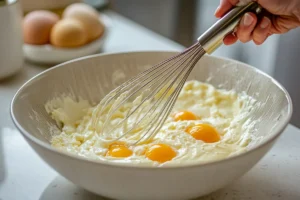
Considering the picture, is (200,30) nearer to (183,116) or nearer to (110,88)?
(110,88)

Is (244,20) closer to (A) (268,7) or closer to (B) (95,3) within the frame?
(A) (268,7)

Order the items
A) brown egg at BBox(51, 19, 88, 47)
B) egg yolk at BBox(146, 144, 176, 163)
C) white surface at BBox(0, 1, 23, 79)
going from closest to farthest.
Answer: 1. egg yolk at BBox(146, 144, 176, 163)
2. white surface at BBox(0, 1, 23, 79)
3. brown egg at BBox(51, 19, 88, 47)

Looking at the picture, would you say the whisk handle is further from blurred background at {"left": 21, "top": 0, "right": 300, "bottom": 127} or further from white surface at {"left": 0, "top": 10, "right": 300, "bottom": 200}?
blurred background at {"left": 21, "top": 0, "right": 300, "bottom": 127}

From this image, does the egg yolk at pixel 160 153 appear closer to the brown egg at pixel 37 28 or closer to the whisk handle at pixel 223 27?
the whisk handle at pixel 223 27

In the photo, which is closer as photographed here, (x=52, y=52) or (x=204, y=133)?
(x=204, y=133)

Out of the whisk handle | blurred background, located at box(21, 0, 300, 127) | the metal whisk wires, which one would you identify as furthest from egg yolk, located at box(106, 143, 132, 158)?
blurred background, located at box(21, 0, 300, 127)

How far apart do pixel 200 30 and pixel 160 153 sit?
1422mm

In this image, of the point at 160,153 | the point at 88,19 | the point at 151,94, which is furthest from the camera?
the point at 88,19

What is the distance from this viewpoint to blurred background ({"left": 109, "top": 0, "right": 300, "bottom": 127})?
1.83 metres

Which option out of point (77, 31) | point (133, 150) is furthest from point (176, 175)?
point (77, 31)

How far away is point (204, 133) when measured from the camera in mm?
936

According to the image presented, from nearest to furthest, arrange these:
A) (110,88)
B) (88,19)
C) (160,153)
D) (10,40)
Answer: (160,153), (110,88), (10,40), (88,19)

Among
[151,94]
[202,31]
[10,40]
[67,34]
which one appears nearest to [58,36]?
[67,34]

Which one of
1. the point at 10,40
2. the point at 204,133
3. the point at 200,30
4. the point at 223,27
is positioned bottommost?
the point at 200,30
